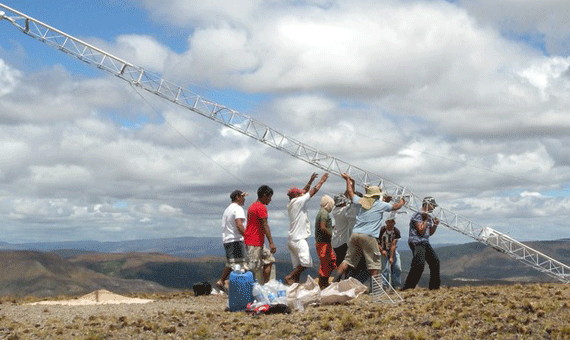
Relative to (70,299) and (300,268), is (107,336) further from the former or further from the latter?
(70,299)

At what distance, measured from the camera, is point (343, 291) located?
50.1 feet

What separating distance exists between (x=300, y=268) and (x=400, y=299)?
2.60 m

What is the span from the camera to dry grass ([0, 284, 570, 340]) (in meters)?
12.3

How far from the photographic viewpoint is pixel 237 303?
1495cm

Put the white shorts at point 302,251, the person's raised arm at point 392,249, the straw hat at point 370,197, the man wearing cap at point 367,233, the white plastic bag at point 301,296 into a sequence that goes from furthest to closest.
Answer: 1. the person's raised arm at point 392,249
2. the white shorts at point 302,251
3. the straw hat at point 370,197
4. the man wearing cap at point 367,233
5. the white plastic bag at point 301,296

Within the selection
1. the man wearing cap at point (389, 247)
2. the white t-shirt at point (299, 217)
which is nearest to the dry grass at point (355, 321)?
the white t-shirt at point (299, 217)

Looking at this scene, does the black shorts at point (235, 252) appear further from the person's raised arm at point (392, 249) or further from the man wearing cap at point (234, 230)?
the person's raised arm at point (392, 249)

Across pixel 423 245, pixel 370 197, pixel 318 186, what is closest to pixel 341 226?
pixel 318 186

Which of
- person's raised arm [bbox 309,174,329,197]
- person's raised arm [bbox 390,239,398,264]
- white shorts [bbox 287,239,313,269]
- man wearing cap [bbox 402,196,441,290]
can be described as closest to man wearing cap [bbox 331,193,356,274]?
person's raised arm [bbox 309,174,329,197]

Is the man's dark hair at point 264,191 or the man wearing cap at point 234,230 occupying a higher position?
the man's dark hair at point 264,191

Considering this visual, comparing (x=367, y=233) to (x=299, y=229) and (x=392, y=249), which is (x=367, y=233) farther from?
(x=392, y=249)

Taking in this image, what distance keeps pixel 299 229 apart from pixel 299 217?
0.84ft

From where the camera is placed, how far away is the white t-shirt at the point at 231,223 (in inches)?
648

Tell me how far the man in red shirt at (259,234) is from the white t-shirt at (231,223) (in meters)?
0.19
